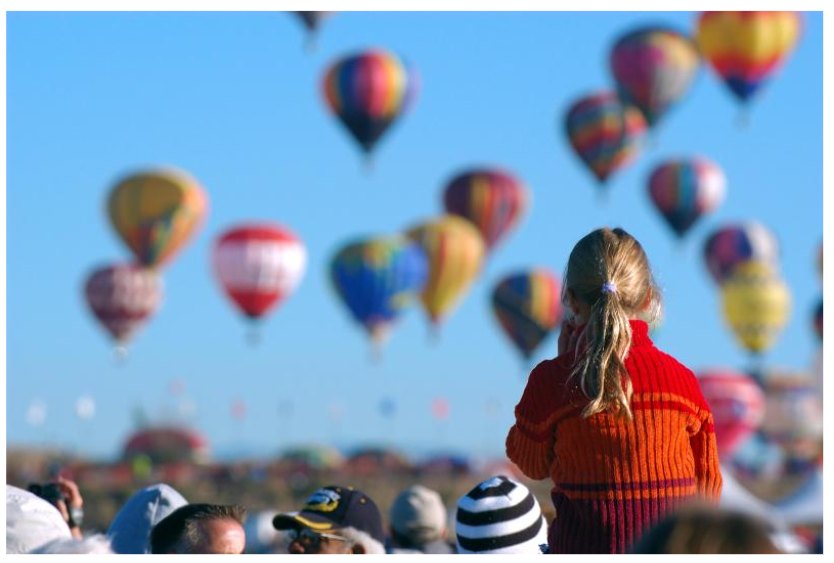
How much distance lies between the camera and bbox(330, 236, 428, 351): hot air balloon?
36625 mm

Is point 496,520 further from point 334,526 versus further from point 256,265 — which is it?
point 256,265

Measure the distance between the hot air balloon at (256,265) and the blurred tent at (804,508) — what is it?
14.3m

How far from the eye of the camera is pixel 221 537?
374 centimetres

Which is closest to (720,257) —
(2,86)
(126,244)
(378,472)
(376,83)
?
(378,472)

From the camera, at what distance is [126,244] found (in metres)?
38.2

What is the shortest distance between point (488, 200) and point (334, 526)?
37.8m

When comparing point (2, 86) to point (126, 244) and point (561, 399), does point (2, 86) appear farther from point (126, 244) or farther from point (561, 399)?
point (126, 244)

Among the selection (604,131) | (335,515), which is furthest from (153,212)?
(335,515)

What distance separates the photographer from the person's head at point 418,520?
4.83m

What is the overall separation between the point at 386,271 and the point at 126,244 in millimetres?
5950

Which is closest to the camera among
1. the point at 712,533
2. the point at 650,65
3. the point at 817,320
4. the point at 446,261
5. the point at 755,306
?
the point at 712,533

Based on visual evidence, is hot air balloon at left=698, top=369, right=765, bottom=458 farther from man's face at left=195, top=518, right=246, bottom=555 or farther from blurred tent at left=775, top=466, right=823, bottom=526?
man's face at left=195, top=518, right=246, bottom=555

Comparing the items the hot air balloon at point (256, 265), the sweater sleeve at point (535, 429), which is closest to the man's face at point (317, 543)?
the sweater sleeve at point (535, 429)

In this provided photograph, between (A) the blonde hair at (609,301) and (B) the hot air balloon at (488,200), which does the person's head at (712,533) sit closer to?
(A) the blonde hair at (609,301)
